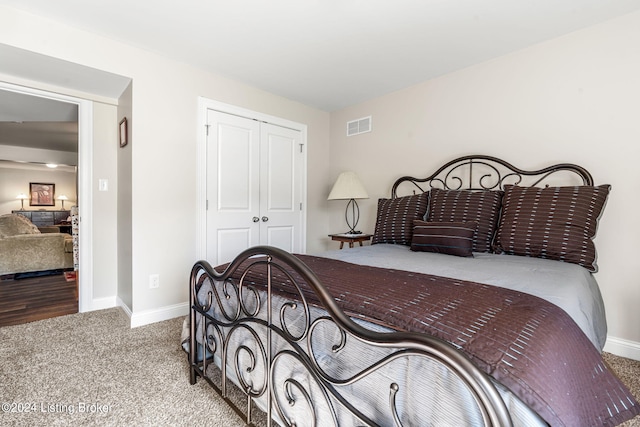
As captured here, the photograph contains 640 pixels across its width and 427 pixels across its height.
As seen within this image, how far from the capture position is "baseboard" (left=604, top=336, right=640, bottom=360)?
6.57ft

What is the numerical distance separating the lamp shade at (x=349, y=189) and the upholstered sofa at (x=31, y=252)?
4.15 meters

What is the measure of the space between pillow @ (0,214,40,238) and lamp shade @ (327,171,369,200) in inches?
193

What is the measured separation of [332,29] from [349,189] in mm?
1559

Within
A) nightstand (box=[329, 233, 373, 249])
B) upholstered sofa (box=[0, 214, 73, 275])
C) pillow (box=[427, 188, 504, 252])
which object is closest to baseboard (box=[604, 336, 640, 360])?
pillow (box=[427, 188, 504, 252])

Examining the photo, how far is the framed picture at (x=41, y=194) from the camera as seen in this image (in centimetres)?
713

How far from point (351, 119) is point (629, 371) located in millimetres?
3278

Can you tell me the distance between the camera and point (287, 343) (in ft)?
3.87

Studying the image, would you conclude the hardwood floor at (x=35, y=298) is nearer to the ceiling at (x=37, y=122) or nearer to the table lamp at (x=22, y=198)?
the ceiling at (x=37, y=122)

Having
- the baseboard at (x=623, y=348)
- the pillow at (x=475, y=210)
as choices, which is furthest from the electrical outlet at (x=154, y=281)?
the baseboard at (x=623, y=348)

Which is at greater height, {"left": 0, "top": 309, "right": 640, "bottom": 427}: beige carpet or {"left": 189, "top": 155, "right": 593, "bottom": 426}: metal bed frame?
{"left": 189, "top": 155, "right": 593, "bottom": 426}: metal bed frame

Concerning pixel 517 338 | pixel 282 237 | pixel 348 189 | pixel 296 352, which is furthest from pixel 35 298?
pixel 517 338

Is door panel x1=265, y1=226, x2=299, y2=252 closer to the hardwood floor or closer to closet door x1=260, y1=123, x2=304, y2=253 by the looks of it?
closet door x1=260, y1=123, x2=304, y2=253

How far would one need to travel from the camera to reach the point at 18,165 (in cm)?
684

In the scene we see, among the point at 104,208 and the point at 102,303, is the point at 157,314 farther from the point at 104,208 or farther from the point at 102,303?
the point at 104,208
